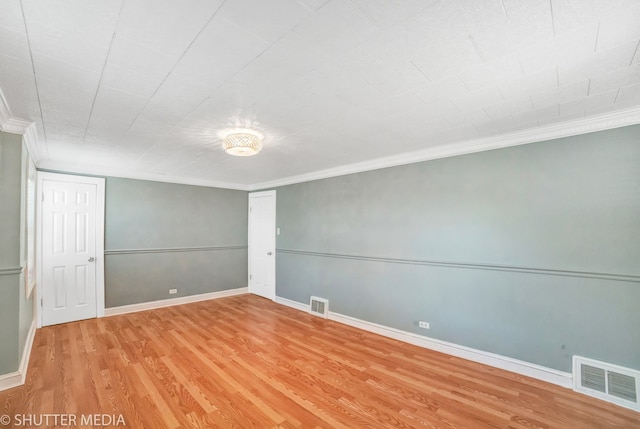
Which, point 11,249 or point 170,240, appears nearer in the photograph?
point 11,249

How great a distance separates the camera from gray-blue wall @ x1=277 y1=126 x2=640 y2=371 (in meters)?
2.24

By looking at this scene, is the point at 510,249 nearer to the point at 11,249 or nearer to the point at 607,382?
the point at 607,382

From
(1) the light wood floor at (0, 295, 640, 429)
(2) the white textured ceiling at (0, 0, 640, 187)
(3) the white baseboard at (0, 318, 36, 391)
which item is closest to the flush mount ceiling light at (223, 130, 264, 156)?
(2) the white textured ceiling at (0, 0, 640, 187)

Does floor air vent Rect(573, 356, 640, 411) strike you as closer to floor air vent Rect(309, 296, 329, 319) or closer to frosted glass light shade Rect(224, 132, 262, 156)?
floor air vent Rect(309, 296, 329, 319)

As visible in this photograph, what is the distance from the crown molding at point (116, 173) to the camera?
3.86m

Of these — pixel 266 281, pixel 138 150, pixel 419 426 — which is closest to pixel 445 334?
pixel 419 426

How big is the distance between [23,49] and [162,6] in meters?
0.95

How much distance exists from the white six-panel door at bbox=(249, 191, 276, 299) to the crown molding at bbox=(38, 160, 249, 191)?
756 mm

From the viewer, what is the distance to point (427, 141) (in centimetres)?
296

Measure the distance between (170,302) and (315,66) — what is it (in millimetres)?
4921

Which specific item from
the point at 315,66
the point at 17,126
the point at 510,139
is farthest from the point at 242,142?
the point at 510,139

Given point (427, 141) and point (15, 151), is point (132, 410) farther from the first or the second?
point (427, 141)

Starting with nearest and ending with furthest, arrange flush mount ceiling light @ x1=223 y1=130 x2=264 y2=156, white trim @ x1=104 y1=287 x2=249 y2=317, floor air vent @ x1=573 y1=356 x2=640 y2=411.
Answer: floor air vent @ x1=573 y1=356 x2=640 y2=411 → flush mount ceiling light @ x1=223 y1=130 x2=264 y2=156 → white trim @ x1=104 y1=287 x2=249 y2=317

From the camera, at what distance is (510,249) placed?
2.71 meters
